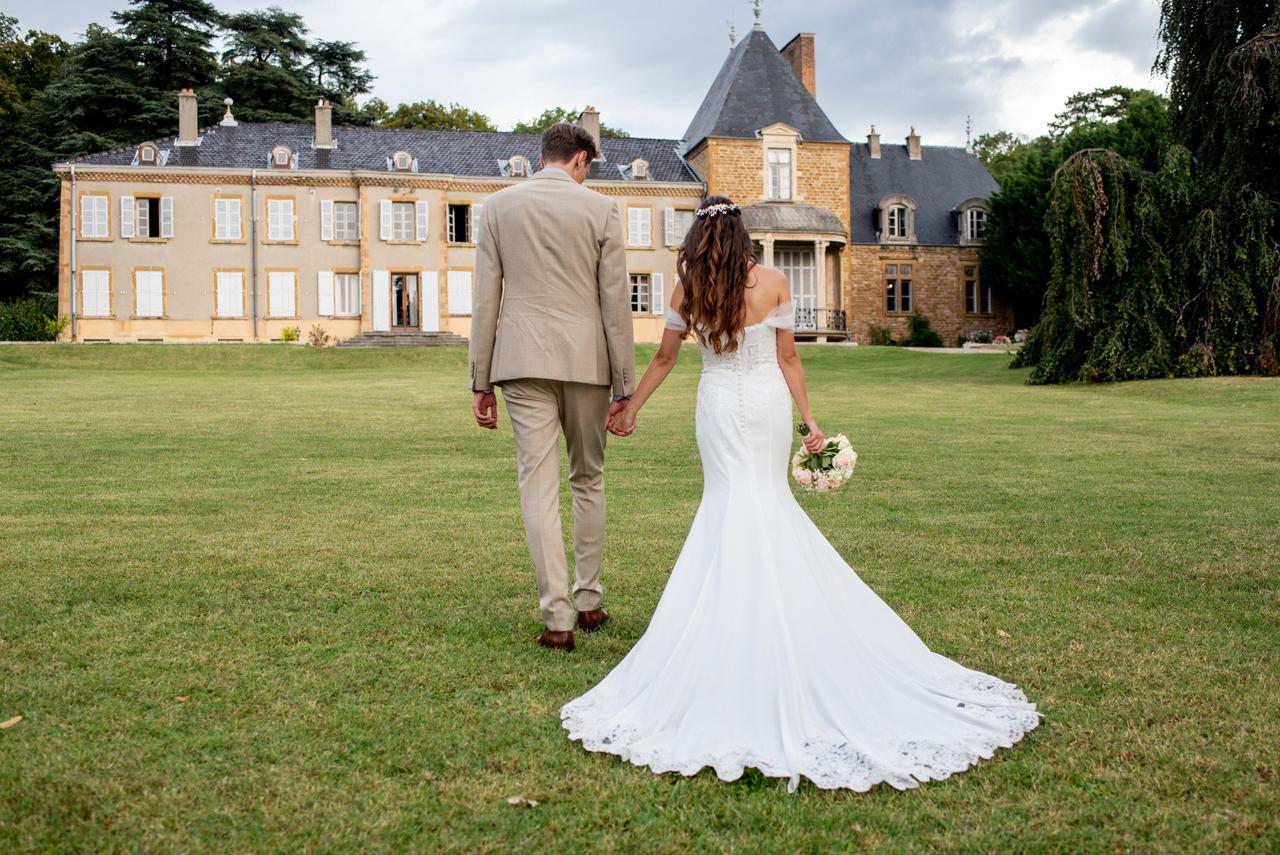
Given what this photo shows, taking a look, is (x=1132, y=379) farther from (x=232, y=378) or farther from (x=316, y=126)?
(x=316, y=126)

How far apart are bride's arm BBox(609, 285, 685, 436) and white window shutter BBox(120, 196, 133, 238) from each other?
3550 cm

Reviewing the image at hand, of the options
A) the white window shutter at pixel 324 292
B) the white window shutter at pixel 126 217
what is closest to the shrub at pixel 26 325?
the white window shutter at pixel 126 217

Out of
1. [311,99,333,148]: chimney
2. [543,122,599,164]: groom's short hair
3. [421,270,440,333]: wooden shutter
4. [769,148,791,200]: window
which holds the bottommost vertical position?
[543,122,599,164]: groom's short hair

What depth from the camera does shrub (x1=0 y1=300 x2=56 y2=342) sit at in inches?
1372

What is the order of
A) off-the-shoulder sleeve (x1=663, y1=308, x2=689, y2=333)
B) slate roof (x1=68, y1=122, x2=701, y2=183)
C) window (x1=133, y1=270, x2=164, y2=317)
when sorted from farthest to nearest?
slate roof (x1=68, y1=122, x2=701, y2=183) → window (x1=133, y1=270, x2=164, y2=317) → off-the-shoulder sleeve (x1=663, y1=308, x2=689, y2=333)

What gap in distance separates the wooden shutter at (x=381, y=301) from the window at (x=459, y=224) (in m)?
2.61

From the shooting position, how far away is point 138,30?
4347cm

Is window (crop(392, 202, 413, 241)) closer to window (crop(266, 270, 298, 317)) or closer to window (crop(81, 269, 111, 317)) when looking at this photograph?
window (crop(266, 270, 298, 317))

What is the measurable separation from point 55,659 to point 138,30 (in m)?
45.9

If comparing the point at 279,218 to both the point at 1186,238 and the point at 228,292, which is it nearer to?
the point at 228,292

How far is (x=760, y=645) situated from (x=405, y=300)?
35.5 metres

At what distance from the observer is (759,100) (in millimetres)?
38594

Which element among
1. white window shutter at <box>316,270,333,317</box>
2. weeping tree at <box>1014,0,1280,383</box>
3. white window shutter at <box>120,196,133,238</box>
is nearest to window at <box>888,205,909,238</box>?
weeping tree at <box>1014,0,1280,383</box>

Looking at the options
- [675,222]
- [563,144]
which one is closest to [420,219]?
[675,222]
